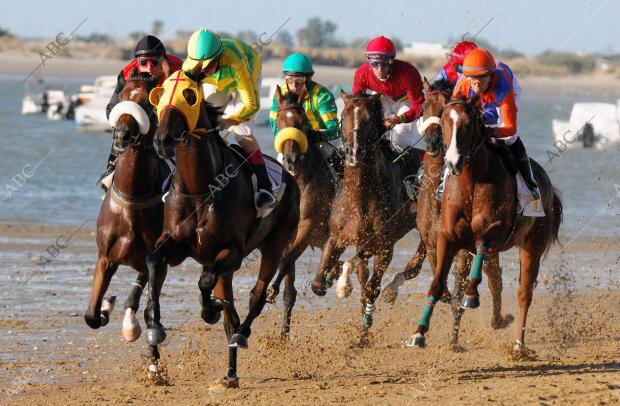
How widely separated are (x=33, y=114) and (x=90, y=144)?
17.8m

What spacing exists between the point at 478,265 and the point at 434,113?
1538 mm

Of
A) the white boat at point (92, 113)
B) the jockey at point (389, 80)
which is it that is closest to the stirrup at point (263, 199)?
the jockey at point (389, 80)

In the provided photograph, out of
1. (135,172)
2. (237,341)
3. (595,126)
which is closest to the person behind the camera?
(135,172)

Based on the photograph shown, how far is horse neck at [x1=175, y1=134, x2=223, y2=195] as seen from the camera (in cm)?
879

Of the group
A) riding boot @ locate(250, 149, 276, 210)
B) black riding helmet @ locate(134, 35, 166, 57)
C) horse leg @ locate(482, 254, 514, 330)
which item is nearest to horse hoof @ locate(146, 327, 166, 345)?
riding boot @ locate(250, 149, 276, 210)

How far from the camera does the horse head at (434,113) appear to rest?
10266 millimetres

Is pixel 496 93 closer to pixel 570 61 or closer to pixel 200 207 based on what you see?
pixel 200 207

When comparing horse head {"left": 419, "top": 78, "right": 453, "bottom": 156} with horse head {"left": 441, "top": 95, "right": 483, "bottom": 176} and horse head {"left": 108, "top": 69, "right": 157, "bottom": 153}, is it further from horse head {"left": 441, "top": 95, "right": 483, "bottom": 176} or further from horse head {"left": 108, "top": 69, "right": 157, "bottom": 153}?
horse head {"left": 108, "top": 69, "right": 157, "bottom": 153}

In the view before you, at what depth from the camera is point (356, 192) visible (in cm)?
1153

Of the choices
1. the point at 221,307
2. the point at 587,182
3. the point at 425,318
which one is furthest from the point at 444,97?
the point at 587,182

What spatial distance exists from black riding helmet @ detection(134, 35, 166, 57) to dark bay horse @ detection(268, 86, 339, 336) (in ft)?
6.41

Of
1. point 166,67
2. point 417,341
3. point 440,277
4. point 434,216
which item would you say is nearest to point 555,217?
point 434,216

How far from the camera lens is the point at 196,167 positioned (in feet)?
28.9

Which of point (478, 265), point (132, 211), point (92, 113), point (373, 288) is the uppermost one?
point (92, 113)
